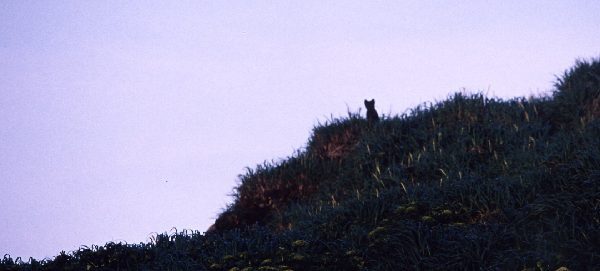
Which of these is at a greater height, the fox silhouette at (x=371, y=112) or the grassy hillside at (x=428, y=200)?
the fox silhouette at (x=371, y=112)

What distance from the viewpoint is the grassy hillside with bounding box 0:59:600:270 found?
7492 millimetres

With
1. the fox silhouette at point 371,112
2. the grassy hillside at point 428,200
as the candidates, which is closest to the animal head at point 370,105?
the fox silhouette at point 371,112

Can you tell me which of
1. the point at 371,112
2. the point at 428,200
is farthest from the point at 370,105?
the point at 428,200

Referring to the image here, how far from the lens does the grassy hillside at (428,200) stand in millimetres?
7492

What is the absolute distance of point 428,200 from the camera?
32.2 feet

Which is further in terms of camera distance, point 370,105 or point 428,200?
point 370,105

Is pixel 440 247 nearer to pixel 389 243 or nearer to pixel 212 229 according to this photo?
pixel 389 243

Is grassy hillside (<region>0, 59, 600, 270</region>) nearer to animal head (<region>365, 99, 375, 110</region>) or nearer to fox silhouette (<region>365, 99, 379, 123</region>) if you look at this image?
fox silhouette (<region>365, 99, 379, 123</region>)

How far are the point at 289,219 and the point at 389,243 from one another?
5.87m

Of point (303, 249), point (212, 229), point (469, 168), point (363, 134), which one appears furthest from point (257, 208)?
point (303, 249)

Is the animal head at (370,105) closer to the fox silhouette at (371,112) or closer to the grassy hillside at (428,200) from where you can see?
the fox silhouette at (371,112)

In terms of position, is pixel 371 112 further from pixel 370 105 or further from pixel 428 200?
pixel 428 200

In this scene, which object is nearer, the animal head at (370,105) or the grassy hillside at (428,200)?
the grassy hillside at (428,200)

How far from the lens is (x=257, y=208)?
15469 millimetres
